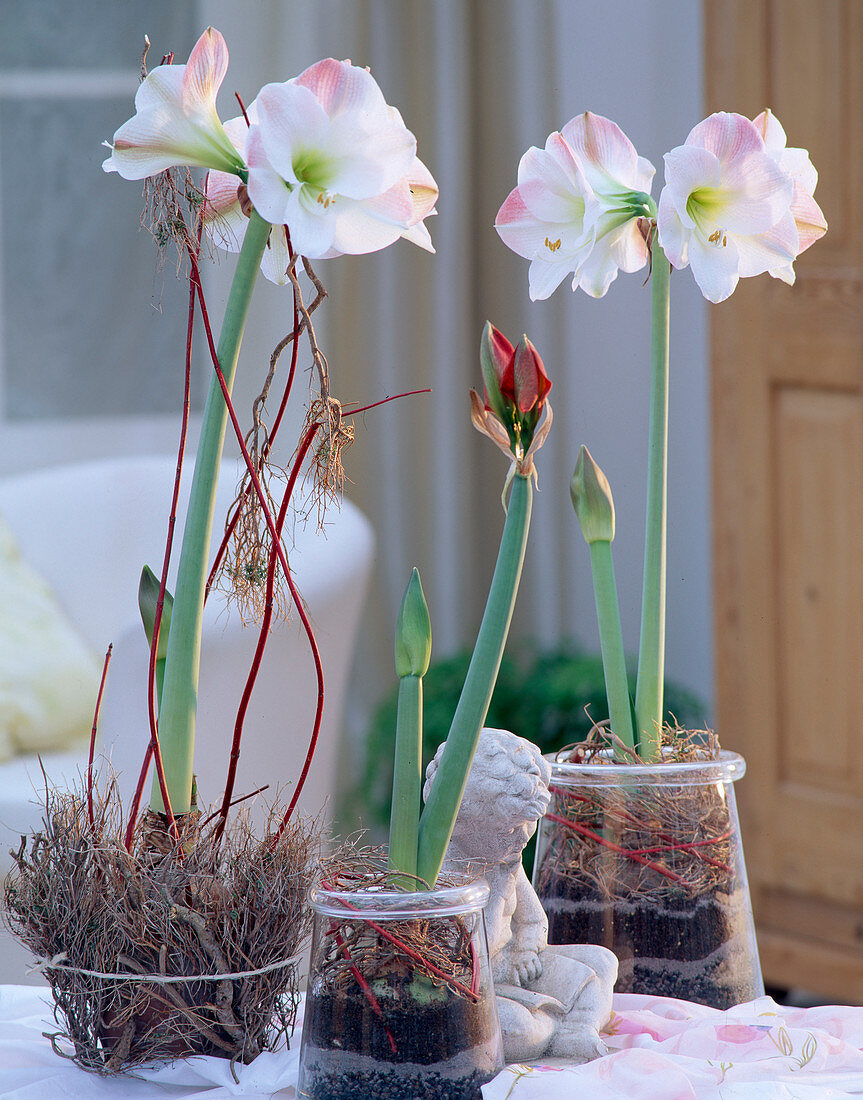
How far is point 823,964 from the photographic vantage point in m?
1.98

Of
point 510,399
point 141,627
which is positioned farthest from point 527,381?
point 141,627

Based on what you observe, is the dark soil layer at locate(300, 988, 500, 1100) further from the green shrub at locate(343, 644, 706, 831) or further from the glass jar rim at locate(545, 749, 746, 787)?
the green shrub at locate(343, 644, 706, 831)

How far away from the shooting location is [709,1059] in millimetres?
571

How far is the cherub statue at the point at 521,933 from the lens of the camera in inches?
21.5

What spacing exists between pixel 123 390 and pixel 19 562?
0.70m

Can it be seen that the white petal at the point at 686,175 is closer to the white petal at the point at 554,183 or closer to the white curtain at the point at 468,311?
the white petal at the point at 554,183

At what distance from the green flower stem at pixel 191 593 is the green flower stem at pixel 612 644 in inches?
8.0

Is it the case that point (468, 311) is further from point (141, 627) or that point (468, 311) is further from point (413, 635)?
point (413, 635)

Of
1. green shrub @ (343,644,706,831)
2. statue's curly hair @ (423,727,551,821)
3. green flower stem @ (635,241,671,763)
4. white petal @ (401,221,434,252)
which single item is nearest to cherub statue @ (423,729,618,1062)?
statue's curly hair @ (423,727,551,821)

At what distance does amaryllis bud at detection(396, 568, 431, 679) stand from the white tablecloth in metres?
0.16

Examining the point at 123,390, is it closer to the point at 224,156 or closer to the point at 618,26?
the point at 618,26

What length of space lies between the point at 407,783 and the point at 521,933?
4.1 inches

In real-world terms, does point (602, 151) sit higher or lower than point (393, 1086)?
higher

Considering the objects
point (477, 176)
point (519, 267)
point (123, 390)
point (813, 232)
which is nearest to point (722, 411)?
point (519, 267)
